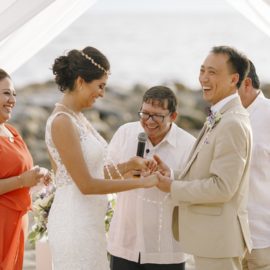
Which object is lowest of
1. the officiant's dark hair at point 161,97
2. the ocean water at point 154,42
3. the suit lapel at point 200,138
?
the suit lapel at point 200,138

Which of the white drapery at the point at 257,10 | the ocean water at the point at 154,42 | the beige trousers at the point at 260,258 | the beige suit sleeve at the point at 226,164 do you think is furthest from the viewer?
the ocean water at the point at 154,42

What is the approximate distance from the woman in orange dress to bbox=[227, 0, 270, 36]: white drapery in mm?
1581

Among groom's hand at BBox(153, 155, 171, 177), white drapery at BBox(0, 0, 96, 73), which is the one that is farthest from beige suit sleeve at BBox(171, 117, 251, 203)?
white drapery at BBox(0, 0, 96, 73)

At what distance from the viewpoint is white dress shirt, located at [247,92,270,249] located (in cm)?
432

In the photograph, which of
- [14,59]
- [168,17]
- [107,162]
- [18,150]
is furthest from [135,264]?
[168,17]

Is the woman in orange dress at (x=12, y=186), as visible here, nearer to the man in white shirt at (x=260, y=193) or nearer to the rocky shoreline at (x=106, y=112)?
the man in white shirt at (x=260, y=193)

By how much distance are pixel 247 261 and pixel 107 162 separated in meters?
1.02

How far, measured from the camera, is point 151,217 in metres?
4.13

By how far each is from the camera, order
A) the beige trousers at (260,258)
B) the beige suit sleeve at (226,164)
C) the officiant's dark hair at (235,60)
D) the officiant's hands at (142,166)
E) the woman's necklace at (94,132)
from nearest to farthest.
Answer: the beige suit sleeve at (226,164), the woman's necklace at (94,132), the officiant's dark hair at (235,60), the officiant's hands at (142,166), the beige trousers at (260,258)

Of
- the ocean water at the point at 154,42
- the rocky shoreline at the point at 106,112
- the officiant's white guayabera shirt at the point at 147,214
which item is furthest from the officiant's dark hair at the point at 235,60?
the ocean water at the point at 154,42

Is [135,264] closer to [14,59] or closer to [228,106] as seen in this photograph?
[228,106]

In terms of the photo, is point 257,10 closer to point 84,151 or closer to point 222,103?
point 222,103

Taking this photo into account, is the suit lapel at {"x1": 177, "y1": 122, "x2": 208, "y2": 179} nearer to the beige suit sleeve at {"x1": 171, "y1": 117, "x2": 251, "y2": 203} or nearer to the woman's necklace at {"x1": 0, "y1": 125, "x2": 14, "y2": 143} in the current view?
the beige suit sleeve at {"x1": 171, "y1": 117, "x2": 251, "y2": 203}

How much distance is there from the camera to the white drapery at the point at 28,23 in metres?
4.21
